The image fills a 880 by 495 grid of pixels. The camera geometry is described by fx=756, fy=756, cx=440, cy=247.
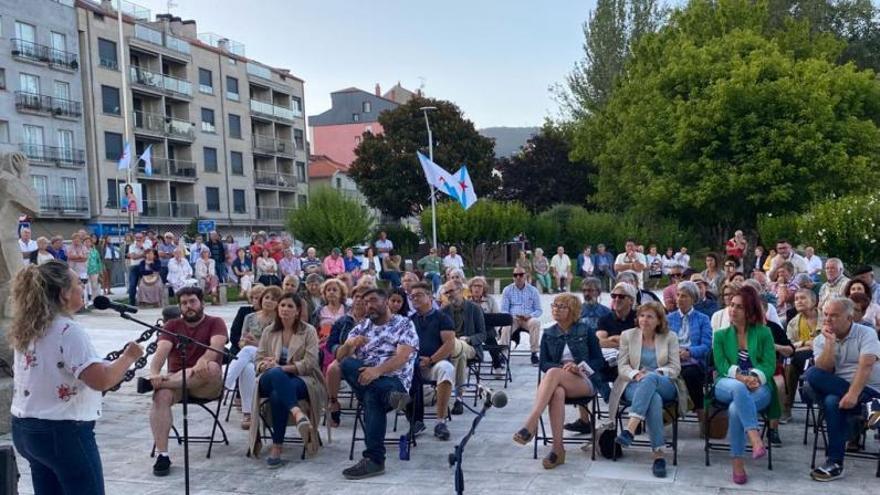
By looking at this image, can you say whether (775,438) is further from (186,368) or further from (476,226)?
(476,226)

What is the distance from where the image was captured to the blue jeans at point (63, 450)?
140 inches

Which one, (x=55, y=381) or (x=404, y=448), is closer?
(x=55, y=381)

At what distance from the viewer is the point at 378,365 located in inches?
257

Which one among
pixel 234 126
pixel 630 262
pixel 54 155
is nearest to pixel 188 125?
pixel 234 126

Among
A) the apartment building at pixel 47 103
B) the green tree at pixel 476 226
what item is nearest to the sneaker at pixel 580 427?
the green tree at pixel 476 226

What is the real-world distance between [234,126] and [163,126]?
695 centimetres

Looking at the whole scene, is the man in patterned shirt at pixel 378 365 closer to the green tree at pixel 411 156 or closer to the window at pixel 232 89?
the green tree at pixel 411 156

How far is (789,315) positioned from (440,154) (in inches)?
1617

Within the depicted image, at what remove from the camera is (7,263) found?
7672 mm

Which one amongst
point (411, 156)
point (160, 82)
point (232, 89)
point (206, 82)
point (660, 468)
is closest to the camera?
point (660, 468)

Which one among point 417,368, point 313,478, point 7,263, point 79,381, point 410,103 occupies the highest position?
point 410,103

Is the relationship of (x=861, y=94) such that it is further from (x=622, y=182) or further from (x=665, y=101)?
(x=622, y=182)

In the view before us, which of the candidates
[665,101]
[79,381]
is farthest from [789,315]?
[665,101]

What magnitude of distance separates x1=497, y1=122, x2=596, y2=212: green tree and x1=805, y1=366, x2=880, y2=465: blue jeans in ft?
143
